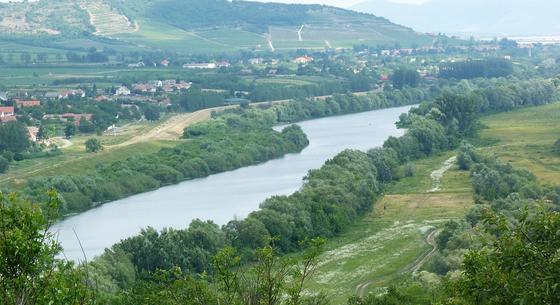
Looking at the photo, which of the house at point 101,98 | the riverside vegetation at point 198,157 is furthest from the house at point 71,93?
the riverside vegetation at point 198,157

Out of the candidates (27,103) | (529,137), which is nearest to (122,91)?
(27,103)

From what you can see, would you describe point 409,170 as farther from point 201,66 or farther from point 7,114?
point 201,66

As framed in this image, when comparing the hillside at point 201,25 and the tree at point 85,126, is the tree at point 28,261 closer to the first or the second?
the tree at point 85,126

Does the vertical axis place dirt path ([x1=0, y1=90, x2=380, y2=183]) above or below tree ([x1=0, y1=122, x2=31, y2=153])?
below

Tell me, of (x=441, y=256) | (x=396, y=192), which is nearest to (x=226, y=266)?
(x=441, y=256)

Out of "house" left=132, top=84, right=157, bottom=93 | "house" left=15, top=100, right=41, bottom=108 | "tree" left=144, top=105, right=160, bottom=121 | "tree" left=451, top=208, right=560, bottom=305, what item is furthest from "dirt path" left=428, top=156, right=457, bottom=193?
"house" left=132, top=84, right=157, bottom=93

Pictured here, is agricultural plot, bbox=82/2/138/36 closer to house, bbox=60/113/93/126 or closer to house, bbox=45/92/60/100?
house, bbox=45/92/60/100

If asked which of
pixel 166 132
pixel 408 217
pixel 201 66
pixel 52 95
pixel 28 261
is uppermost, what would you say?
pixel 28 261
